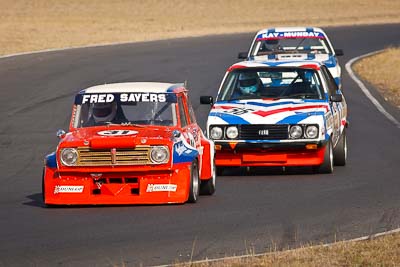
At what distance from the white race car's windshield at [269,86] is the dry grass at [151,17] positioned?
23.6 m

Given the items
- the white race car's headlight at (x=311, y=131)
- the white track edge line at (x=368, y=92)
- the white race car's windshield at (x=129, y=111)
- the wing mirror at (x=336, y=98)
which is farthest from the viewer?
the white track edge line at (x=368, y=92)

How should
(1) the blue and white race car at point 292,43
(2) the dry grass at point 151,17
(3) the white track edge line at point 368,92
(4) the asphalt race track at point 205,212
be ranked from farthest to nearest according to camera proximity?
(2) the dry grass at point 151,17 < (1) the blue and white race car at point 292,43 < (3) the white track edge line at point 368,92 < (4) the asphalt race track at point 205,212

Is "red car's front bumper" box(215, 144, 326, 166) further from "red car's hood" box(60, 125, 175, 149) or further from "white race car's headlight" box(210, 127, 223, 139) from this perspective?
"red car's hood" box(60, 125, 175, 149)

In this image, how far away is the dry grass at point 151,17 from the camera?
4834 centimetres

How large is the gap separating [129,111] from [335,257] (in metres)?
4.77

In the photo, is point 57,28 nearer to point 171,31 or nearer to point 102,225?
point 171,31

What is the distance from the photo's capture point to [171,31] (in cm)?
5331

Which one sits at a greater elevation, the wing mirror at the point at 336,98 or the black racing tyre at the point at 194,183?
the wing mirror at the point at 336,98

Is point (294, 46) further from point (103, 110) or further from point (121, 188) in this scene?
point (121, 188)

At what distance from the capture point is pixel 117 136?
1279 centimetres

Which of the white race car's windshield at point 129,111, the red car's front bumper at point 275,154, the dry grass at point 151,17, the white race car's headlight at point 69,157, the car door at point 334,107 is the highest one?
the white race car's windshield at point 129,111

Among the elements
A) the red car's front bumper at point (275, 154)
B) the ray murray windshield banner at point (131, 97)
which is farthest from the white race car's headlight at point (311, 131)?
the ray murray windshield banner at point (131, 97)

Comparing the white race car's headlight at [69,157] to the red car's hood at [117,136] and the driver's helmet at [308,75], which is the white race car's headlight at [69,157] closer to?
the red car's hood at [117,136]

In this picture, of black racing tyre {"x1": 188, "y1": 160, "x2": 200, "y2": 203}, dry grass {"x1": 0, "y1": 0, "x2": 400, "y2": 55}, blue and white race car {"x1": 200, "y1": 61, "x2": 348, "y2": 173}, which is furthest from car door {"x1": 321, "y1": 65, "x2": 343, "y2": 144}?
dry grass {"x1": 0, "y1": 0, "x2": 400, "y2": 55}
